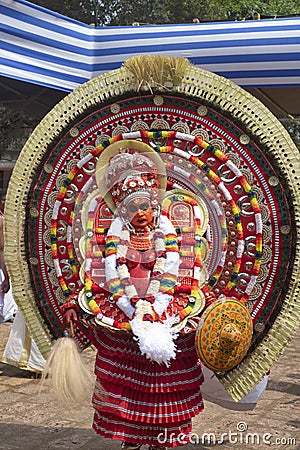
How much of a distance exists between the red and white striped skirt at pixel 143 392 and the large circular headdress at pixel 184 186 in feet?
0.61

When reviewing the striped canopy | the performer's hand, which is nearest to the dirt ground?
the performer's hand

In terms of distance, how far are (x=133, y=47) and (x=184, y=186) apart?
2.35 meters

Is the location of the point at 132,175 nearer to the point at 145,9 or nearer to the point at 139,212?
the point at 139,212

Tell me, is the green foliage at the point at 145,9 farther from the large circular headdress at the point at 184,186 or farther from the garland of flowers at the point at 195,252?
the garland of flowers at the point at 195,252

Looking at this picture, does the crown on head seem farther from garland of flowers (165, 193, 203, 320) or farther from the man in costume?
garland of flowers (165, 193, 203, 320)

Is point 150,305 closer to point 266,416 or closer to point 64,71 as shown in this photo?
point 266,416

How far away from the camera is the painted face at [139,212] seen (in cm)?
297

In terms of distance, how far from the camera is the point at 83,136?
10.6 feet

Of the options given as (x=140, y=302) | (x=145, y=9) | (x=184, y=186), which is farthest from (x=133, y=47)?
(x=145, y=9)

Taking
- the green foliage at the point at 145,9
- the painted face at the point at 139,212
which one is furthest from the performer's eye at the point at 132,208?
the green foliage at the point at 145,9

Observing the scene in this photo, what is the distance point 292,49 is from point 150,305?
269 centimetres

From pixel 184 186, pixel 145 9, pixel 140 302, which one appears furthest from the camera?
pixel 145 9

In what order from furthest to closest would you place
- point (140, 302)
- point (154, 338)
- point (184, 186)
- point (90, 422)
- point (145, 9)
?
point (145, 9) → point (90, 422) → point (184, 186) → point (140, 302) → point (154, 338)

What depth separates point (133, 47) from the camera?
5.20 meters
